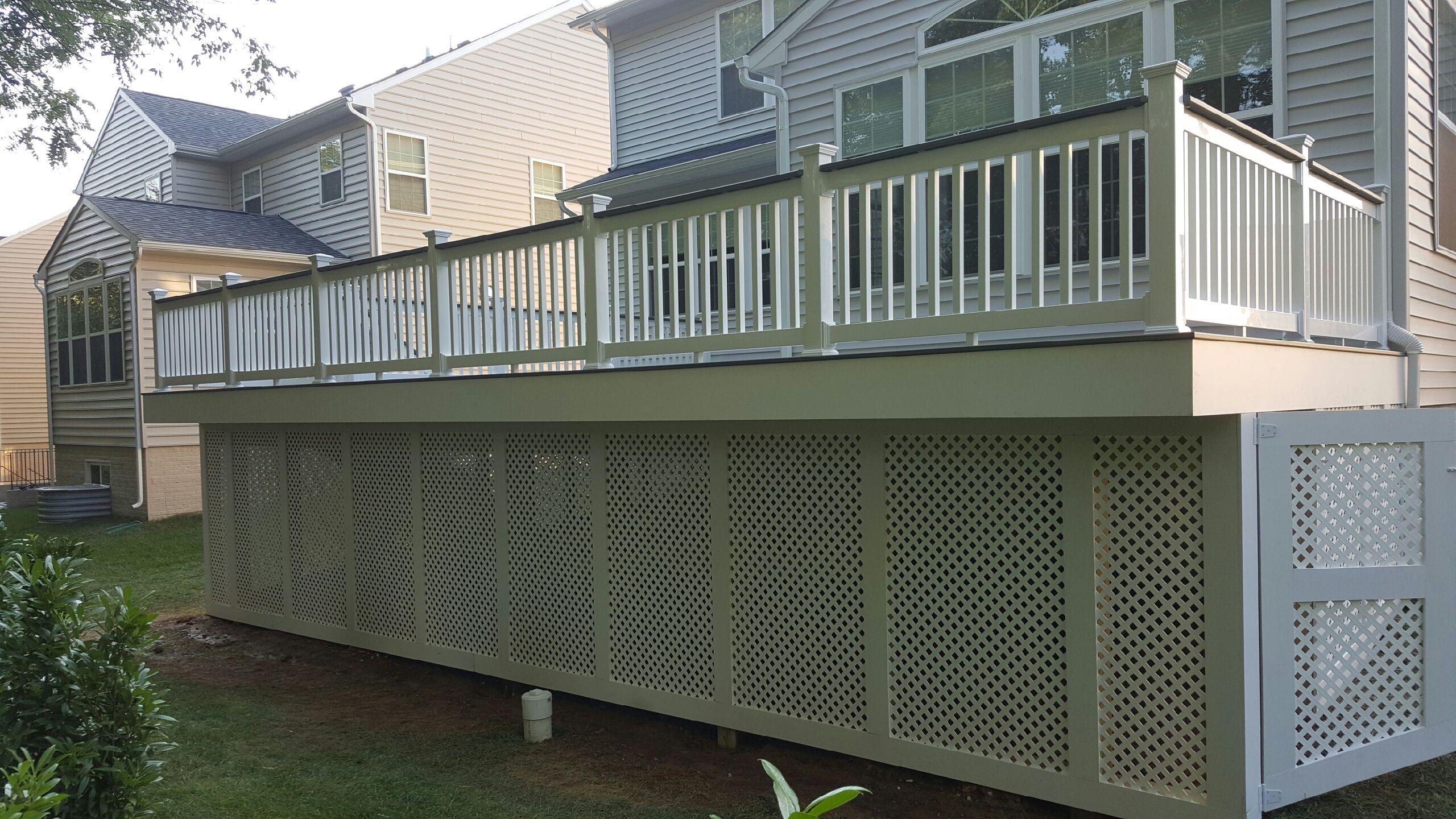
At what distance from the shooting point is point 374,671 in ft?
26.3

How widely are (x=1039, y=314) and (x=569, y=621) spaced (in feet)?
13.2

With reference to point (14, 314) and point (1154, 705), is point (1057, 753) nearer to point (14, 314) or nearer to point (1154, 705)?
point (1154, 705)

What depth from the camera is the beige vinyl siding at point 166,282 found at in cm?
1579

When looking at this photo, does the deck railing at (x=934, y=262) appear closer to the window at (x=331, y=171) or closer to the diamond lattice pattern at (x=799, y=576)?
the diamond lattice pattern at (x=799, y=576)

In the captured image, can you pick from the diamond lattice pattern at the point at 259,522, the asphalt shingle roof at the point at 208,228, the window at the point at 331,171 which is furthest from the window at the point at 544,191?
the diamond lattice pattern at the point at 259,522

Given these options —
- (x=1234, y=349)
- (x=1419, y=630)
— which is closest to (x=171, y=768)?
(x=1234, y=349)

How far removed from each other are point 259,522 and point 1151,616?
8172 millimetres

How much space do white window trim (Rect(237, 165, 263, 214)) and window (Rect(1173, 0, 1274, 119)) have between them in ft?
58.4

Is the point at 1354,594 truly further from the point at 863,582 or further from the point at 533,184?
the point at 533,184

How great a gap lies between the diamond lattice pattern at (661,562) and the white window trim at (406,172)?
12638mm

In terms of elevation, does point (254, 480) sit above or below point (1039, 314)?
below

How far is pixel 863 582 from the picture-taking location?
5.35m

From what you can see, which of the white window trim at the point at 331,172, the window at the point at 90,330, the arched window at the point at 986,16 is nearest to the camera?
the arched window at the point at 986,16

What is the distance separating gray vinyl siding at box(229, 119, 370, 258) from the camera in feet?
56.3
